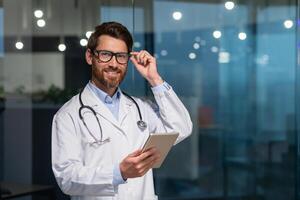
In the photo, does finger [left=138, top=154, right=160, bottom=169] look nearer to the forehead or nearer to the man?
the man

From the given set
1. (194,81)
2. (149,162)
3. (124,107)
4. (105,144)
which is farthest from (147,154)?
(194,81)

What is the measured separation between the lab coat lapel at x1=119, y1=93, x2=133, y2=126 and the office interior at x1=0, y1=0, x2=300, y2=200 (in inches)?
65.9

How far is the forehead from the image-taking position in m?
2.08

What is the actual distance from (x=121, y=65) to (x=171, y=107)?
287mm

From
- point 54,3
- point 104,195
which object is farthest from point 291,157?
point 104,195

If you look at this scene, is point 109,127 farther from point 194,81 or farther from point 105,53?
point 194,81

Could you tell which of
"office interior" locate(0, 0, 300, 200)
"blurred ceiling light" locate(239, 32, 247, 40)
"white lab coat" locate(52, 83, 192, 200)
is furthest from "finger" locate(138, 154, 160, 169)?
"blurred ceiling light" locate(239, 32, 247, 40)

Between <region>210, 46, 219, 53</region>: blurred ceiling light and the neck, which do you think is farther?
<region>210, 46, 219, 53</region>: blurred ceiling light

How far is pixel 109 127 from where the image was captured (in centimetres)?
213

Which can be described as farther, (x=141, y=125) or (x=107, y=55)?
(x=141, y=125)

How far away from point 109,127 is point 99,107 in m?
0.08

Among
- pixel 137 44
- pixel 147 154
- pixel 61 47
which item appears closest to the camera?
pixel 147 154

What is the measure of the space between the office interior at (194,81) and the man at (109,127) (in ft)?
5.58

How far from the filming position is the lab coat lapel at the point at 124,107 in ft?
7.16
